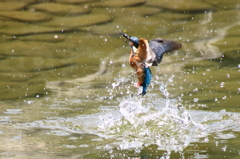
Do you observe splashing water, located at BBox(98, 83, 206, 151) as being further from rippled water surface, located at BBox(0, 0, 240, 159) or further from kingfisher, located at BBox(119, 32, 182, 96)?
kingfisher, located at BBox(119, 32, 182, 96)

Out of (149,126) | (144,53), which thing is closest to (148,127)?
(149,126)

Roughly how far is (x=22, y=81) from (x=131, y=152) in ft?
6.45

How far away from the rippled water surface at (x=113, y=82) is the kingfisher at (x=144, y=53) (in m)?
0.37

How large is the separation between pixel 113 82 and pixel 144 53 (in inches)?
48.8

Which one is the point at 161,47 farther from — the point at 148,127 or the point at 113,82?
the point at 113,82

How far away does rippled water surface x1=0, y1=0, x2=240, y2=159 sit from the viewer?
10.1 ft

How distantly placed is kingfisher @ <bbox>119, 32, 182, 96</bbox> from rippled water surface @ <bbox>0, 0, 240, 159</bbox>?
37cm

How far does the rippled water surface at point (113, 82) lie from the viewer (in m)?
3.08

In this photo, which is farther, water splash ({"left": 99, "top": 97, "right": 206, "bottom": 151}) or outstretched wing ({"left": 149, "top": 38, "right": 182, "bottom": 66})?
outstretched wing ({"left": 149, "top": 38, "right": 182, "bottom": 66})

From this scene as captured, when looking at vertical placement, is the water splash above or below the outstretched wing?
below

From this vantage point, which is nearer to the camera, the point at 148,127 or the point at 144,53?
the point at 144,53

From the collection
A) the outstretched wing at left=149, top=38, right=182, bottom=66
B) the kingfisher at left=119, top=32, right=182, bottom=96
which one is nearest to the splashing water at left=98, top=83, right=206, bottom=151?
the kingfisher at left=119, top=32, right=182, bottom=96

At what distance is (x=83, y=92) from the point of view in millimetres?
4234

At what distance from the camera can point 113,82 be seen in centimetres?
448
